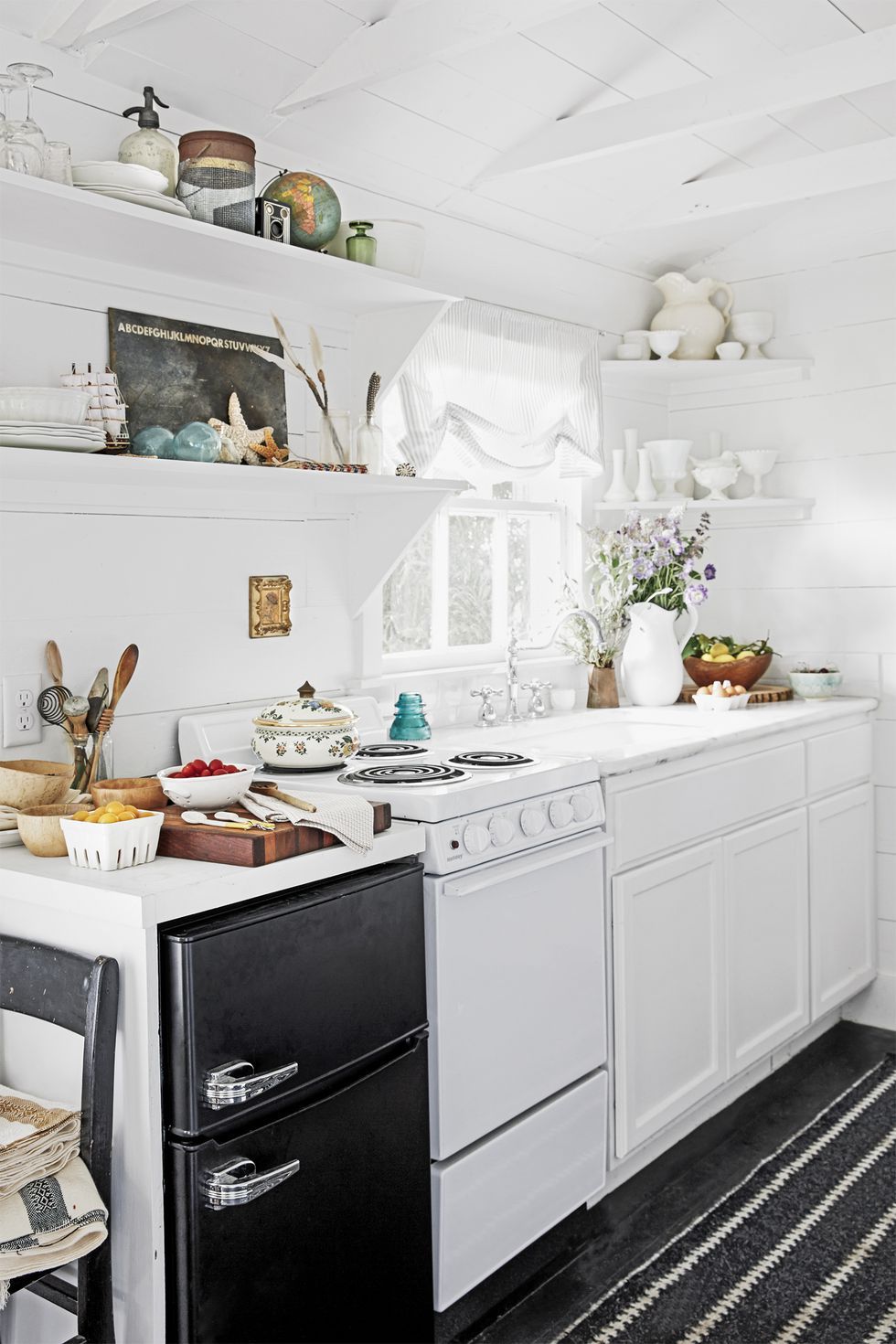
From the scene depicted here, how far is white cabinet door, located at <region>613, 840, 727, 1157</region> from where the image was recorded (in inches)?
103

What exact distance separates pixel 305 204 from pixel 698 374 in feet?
6.02

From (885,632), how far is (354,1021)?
244 centimetres

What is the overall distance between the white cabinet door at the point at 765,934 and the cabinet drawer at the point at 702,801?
62mm

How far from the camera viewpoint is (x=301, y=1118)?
179cm

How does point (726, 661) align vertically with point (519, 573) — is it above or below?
below

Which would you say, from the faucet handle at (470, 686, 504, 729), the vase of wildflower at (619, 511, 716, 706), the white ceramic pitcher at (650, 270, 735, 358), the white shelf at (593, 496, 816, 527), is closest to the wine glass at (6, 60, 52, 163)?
the faucet handle at (470, 686, 504, 729)

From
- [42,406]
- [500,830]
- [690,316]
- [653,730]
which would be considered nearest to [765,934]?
[653,730]

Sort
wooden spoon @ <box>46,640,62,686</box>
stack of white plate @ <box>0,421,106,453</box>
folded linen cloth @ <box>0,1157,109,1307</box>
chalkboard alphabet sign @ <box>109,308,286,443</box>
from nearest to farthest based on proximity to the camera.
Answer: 1. folded linen cloth @ <box>0,1157,109,1307</box>
2. stack of white plate @ <box>0,421,106,453</box>
3. wooden spoon @ <box>46,640,62,686</box>
4. chalkboard alphabet sign @ <box>109,308,286,443</box>

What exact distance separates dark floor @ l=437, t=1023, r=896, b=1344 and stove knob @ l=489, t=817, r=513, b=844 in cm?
89

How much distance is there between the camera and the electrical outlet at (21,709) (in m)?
2.17

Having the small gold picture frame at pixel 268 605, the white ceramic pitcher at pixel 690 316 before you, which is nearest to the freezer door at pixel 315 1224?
the small gold picture frame at pixel 268 605

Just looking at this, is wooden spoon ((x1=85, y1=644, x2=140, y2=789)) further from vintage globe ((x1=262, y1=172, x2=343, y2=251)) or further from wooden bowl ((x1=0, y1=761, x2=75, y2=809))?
vintage globe ((x1=262, y1=172, x2=343, y2=251))

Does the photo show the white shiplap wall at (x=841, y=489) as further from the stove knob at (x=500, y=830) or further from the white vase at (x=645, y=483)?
the stove knob at (x=500, y=830)

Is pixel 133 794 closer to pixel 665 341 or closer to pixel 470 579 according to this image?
pixel 470 579
